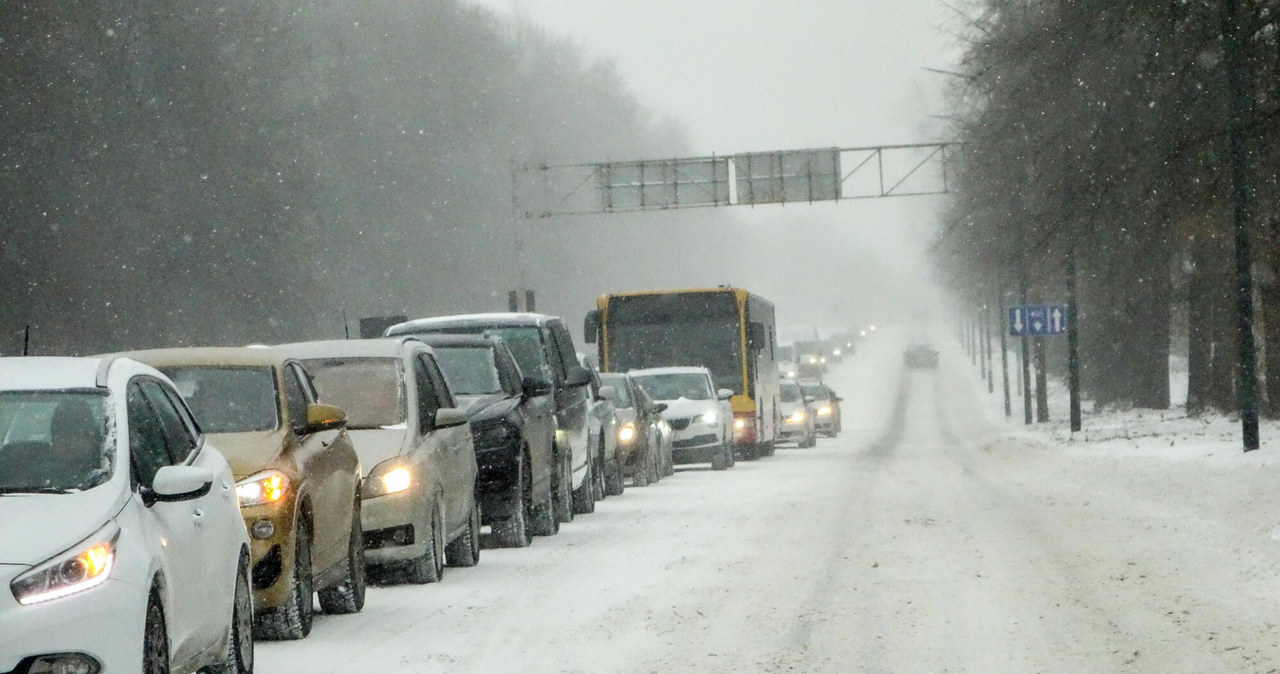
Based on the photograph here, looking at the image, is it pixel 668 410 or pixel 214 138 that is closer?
pixel 668 410

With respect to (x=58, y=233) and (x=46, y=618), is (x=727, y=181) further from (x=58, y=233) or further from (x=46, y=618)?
(x=46, y=618)

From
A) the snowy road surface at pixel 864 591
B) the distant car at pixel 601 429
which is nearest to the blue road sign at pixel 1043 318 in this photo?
the snowy road surface at pixel 864 591

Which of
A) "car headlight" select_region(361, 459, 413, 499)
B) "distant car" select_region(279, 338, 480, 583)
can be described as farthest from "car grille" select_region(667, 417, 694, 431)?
"car headlight" select_region(361, 459, 413, 499)

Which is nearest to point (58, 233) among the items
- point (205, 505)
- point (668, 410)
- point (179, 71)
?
point (179, 71)

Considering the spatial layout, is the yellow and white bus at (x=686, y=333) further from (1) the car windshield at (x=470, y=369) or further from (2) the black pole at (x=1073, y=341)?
(1) the car windshield at (x=470, y=369)

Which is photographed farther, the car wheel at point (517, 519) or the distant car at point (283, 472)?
the car wheel at point (517, 519)

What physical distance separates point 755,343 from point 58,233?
873 inches

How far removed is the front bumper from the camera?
6793mm

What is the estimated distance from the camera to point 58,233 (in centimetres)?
5300

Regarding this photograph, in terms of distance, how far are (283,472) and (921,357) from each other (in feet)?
344

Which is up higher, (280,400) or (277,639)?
(280,400)

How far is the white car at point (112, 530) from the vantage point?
690 centimetres

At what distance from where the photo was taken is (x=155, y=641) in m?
7.52

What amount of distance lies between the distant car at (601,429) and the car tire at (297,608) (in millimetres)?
11824
